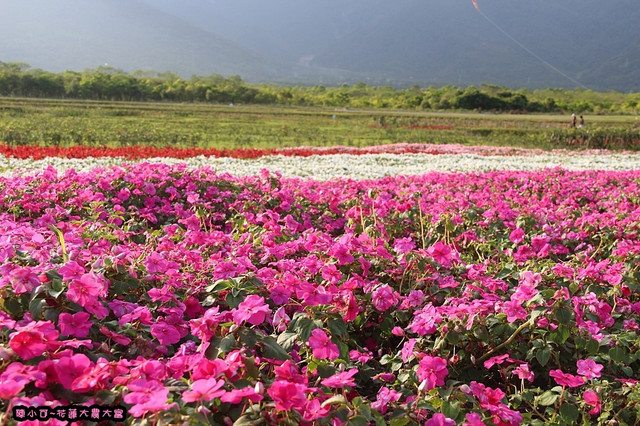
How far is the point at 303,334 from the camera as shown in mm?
1928

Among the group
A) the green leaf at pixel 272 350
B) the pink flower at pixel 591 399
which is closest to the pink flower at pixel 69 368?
the green leaf at pixel 272 350

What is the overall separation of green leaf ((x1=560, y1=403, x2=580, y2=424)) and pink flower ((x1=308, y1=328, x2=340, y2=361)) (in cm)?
83

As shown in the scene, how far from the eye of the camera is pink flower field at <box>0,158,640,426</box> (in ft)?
4.73

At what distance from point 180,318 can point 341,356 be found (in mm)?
641

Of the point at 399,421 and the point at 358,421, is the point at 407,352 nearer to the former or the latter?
the point at 399,421

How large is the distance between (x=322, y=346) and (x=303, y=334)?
15 cm

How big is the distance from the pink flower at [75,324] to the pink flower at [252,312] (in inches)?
19.1

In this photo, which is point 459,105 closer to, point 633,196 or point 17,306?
point 633,196

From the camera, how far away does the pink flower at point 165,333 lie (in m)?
1.92

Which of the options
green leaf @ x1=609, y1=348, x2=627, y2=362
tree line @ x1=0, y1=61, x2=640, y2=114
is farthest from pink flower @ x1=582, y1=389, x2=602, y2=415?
tree line @ x1=0, y1=61, x2=640, y2=114

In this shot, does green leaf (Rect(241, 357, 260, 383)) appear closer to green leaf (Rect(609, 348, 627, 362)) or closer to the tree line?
green leaf (Rect(609, 348, 627, 362))

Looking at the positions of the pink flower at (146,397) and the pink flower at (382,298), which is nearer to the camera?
the pink flower at (146,397)

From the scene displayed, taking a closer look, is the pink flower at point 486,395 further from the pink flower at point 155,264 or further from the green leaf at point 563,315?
the pink flower at point 155,264

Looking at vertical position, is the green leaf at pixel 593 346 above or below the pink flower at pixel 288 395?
below
